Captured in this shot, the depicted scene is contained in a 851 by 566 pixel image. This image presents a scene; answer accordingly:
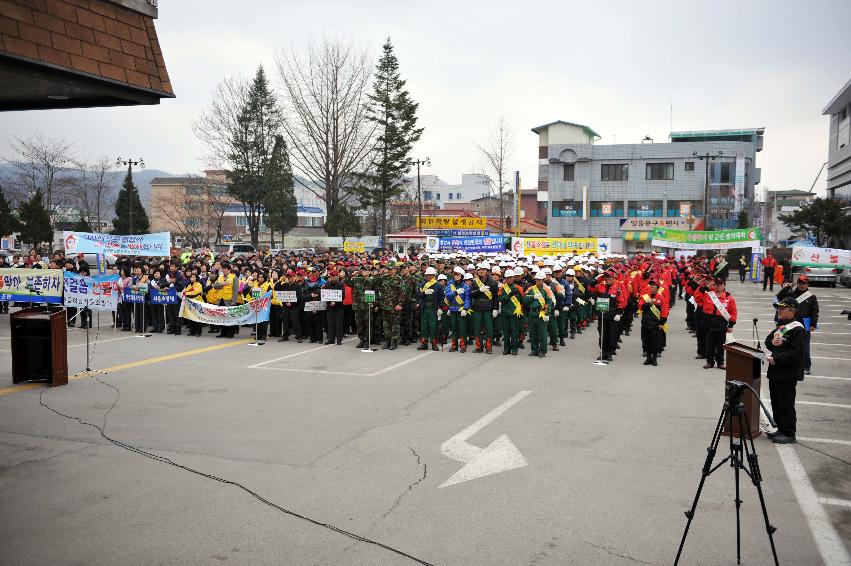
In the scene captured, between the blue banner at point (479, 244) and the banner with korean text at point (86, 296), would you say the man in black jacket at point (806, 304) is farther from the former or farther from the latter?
the blue banner at point (479, 244)

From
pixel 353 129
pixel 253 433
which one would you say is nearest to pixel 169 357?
pixel 253 433

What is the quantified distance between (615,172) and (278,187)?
107 feet

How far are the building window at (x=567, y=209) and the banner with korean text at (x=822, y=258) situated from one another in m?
28.9

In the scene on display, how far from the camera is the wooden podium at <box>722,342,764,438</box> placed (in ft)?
26.7

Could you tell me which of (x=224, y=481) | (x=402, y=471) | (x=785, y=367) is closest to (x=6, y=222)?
(x=224, y=481)

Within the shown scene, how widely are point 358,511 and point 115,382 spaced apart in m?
7.68

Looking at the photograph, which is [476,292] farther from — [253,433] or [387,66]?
[387,66]

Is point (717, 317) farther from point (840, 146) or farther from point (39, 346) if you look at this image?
point (840, 146)

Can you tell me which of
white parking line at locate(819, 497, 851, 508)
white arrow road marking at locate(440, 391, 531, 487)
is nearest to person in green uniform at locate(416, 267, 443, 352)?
white arrow road marking at locate(440, 391, 531, 487)

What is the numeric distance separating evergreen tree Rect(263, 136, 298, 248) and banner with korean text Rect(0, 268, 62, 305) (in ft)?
94.4

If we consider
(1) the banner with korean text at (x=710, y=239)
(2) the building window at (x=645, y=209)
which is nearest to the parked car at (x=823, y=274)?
(1) the banner with korean text at (x=710, y=239)

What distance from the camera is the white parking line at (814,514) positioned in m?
5.16

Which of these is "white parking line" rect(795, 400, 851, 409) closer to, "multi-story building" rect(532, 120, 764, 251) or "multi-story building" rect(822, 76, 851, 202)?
"multi-story building" rect(532, 120, 764, 251)

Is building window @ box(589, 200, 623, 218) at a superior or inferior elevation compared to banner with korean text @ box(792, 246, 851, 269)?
superior
